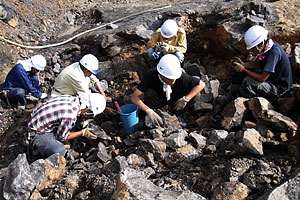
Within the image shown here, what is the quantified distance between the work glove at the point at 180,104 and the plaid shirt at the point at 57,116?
5.08ft

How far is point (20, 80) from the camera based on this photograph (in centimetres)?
511

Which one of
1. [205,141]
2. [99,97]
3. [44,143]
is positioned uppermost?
[99,97]

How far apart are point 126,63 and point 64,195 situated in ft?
11.6

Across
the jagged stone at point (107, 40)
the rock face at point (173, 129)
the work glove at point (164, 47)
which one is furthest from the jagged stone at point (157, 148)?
the jagged stone at point (107, 40)

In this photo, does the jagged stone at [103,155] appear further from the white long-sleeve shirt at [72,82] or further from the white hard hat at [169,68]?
the white hard hat at [169,68]

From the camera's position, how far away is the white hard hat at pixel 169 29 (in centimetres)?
505

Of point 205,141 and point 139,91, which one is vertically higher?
point 139,91

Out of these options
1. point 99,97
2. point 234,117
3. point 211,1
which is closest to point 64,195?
point 99,97

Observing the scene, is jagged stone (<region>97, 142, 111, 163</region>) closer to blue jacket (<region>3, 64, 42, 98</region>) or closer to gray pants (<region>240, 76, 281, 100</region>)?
blue jacket (<region>3, 64, 42, 98</region>)

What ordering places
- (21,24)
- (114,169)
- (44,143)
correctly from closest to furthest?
(114,169) → (44,143) → (21,24)

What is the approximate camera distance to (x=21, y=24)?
7.54 m

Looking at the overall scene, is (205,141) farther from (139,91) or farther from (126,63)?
(126,63)

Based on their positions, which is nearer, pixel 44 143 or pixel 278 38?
pixel 44 143

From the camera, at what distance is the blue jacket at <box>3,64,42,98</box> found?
5039mm
